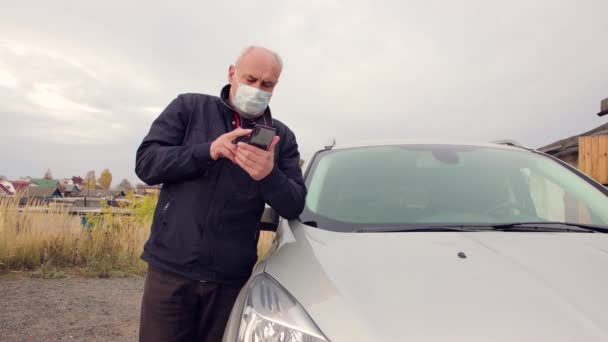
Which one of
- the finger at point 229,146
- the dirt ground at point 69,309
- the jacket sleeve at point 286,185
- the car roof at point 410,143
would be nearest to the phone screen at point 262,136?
the finger at point 229,146

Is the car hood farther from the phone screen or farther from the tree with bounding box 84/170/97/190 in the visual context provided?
the tree with bounding box 84/170/97/190

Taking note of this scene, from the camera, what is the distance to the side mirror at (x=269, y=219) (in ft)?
7.23

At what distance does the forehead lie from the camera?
6.81 ft

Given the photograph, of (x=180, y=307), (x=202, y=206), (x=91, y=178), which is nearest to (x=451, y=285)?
(x=202, y=206)

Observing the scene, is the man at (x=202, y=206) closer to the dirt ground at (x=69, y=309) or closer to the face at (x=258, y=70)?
the face at (x=258, y=70)

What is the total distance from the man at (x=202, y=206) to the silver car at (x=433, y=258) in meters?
0.24

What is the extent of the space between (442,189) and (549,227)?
509 mm

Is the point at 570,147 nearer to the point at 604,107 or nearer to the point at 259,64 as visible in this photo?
the point at 604,107

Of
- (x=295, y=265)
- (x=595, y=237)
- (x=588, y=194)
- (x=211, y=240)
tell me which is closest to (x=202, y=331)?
(x=211, y=240)

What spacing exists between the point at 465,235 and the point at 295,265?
2.15 ft

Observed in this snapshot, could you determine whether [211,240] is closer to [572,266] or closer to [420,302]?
[420,302]

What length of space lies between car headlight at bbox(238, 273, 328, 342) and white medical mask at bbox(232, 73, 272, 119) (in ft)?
2.81

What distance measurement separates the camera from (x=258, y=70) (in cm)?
208

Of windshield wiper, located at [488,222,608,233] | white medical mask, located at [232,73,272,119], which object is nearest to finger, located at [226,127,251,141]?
white medical mask, located at [232,73,272,119]
